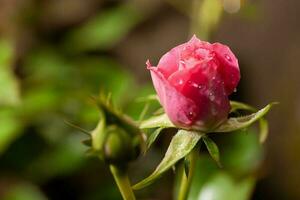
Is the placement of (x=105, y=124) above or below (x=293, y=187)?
above

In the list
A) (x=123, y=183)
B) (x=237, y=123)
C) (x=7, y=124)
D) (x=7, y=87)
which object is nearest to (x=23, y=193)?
(x=7, y=124)

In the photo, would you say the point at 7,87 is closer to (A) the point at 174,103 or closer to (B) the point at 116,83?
(B) the point at 116,83

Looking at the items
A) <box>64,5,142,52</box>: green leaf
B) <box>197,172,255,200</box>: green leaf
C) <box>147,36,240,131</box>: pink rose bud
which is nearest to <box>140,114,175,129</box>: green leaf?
<box>147,36,240,131</box>: pink rose bud

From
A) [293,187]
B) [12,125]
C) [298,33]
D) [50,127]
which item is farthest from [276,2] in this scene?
[12,125]

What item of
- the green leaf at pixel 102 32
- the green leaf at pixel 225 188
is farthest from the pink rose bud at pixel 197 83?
the green leaf at pixel 102 32

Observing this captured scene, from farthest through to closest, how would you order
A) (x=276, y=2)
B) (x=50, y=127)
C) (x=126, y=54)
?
(x=126, y=54) → (x=276, y=2) → (x=50, y=127)

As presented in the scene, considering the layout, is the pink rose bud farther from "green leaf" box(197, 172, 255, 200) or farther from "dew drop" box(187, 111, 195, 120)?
"green leaf" box(197, 172, 255, 200)

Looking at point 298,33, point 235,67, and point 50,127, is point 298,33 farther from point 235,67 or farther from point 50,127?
point 235,67
